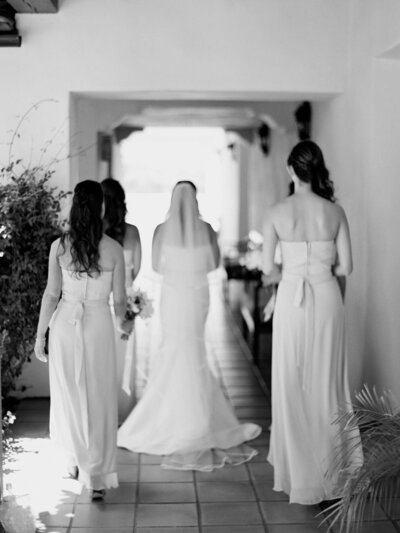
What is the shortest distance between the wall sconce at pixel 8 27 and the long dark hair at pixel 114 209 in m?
1.38

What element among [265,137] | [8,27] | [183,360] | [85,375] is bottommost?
[183,360]

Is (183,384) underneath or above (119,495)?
above

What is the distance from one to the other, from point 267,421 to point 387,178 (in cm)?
217

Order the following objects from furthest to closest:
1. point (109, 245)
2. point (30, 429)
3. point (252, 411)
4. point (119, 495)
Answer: point (252, 411)
point (30, 429)
point (119, 495)
point (109, 245)

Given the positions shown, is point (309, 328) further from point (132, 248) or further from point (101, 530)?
point (132, 248)

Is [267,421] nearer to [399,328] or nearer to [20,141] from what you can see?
[399,328]

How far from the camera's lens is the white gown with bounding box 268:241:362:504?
195 inches

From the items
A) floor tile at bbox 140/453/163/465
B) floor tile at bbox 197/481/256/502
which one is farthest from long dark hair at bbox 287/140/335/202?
floor tile at bbox 140/453/163/465

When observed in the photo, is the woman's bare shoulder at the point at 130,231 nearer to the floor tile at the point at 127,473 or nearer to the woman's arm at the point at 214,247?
the woman's arm at the point at 214,247

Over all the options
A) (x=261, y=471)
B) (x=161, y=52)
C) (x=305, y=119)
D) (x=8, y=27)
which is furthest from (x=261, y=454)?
(x=305, y=119)

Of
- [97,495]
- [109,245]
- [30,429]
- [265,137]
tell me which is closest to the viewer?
[109,245]

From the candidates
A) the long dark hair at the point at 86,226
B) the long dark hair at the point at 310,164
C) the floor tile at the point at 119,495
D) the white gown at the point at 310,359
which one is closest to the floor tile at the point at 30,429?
the floor tile at the point at 119,495

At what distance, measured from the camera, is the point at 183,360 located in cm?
617

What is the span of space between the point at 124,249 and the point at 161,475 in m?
1.81
